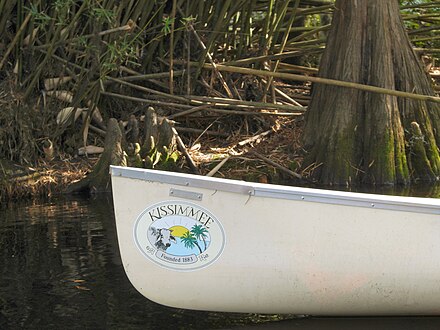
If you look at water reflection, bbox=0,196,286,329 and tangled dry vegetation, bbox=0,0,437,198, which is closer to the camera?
water reflection, bbox=0,196,286,329

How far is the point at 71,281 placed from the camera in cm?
603

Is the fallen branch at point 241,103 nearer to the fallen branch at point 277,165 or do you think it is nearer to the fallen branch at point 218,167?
the fallen branch at point 277,165

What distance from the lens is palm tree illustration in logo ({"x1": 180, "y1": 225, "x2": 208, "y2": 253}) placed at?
491cm

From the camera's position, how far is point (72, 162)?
10.7 metres

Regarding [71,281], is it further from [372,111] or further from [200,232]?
[372,111]

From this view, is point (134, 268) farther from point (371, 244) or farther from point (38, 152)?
point (38, 152)

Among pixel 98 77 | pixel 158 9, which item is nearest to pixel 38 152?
pixel 98 77

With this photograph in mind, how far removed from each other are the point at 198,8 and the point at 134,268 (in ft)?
22.4

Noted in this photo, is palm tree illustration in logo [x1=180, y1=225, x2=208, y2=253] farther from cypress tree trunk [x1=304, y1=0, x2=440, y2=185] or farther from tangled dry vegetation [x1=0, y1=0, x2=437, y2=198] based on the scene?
cypress tree trunk [x1=304, y1=0, x2=440, y2=185]

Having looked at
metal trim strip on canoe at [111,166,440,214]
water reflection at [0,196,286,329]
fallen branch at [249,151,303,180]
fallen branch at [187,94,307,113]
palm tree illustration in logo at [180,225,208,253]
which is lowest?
fallen branch at [249,151,303,180]

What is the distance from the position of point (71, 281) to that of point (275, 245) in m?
1.71

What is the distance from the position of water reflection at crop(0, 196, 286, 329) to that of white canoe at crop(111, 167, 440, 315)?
0.90ft

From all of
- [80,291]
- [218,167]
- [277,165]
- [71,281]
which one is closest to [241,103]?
[277,165]

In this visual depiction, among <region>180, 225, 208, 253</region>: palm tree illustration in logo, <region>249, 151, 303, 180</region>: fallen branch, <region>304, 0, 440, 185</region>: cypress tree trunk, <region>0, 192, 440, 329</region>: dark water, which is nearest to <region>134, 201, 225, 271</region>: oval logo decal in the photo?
<region>180, 225, 208, 253</region>: palm tree illustration in logo
